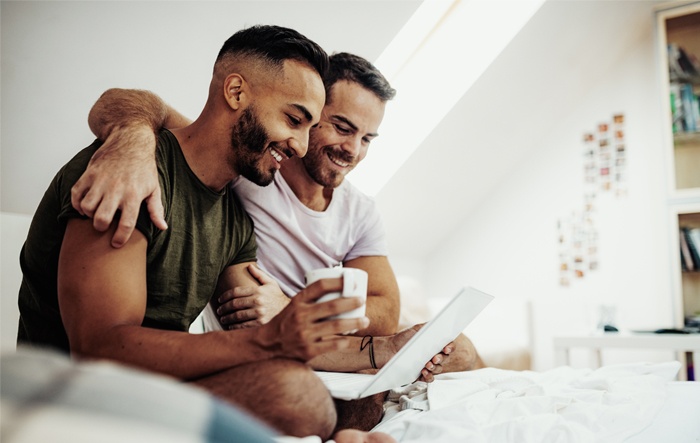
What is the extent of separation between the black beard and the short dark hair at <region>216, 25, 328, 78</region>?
0.45 ft

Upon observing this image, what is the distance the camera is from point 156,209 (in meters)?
1.09

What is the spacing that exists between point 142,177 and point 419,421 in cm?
61

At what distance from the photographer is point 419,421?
0.97 metres

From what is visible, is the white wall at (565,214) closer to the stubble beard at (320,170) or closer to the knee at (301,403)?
the stubble beard at (320,170)

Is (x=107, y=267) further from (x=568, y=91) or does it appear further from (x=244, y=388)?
(x=568, y=91)

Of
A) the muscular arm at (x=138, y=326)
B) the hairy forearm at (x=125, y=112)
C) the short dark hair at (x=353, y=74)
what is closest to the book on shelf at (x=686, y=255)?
the short dark hair at (x=353, y=74)

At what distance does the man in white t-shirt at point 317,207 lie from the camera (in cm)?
137

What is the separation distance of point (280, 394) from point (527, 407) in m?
0.49

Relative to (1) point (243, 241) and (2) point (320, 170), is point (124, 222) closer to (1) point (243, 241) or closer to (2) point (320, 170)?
(1) point (243, 241)

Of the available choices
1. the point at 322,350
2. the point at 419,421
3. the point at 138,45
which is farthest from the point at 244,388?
the point at 138,45

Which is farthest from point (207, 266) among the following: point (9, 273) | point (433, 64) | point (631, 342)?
point (631, 342)

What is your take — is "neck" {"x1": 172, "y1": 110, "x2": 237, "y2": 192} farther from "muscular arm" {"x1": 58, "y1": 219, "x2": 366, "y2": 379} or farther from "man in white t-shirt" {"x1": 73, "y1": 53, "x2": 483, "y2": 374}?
"muscular arm" {"x1": 58, "y1": 219, "x2": 366, "y2": 379}

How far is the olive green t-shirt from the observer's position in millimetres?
1153

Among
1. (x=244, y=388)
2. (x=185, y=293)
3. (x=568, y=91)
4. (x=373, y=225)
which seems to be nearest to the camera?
(x=244, y=388)
